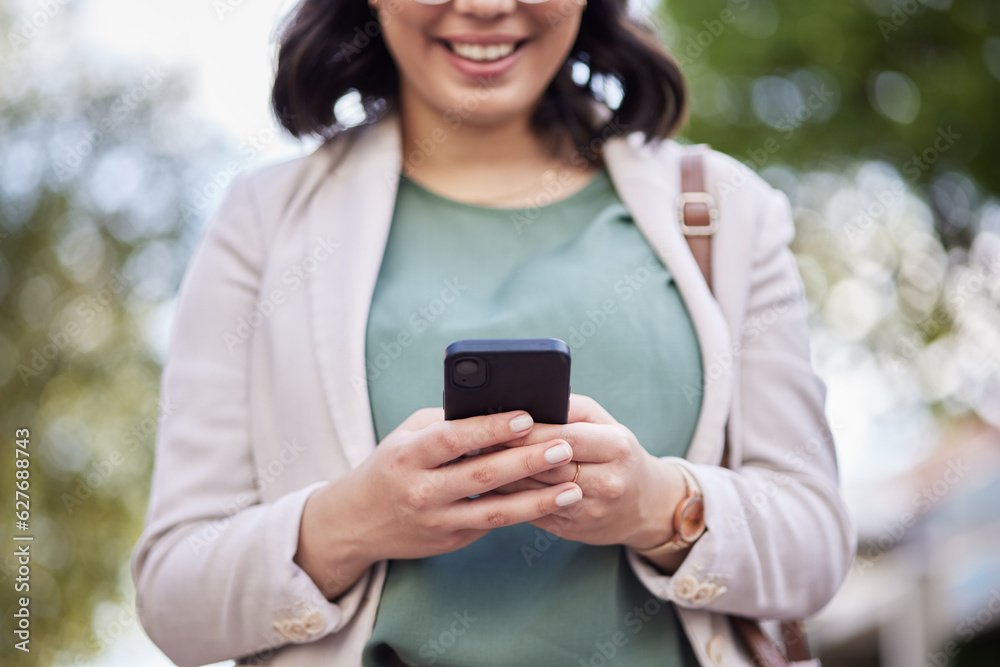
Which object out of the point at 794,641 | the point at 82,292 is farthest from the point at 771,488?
the point at 82,292

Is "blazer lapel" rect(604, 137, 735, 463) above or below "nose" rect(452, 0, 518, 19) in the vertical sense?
below

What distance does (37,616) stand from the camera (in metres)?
5.53

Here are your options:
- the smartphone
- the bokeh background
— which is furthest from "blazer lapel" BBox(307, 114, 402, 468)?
the bokeh background

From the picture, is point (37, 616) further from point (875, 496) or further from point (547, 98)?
point (875, 496)

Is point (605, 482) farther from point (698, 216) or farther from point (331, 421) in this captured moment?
point (698, 216)

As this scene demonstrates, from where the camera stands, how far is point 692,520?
1.57 metres

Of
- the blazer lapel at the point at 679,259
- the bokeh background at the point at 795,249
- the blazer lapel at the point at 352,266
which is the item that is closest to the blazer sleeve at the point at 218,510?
the blazer lapel at the point at 352,266

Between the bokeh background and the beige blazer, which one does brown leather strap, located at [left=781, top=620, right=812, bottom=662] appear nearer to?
the beige blazer

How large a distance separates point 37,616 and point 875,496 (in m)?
9.65

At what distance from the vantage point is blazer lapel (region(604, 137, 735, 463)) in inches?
66.0

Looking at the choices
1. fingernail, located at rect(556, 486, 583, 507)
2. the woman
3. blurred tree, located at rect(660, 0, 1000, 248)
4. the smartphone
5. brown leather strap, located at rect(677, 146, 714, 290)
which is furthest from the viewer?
blurred tree, located at rect(660, 0, 1000, 248)

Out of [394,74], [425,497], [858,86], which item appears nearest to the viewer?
[425,497]

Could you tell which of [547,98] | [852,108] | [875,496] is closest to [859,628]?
[875,496]

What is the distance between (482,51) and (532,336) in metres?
0.54
